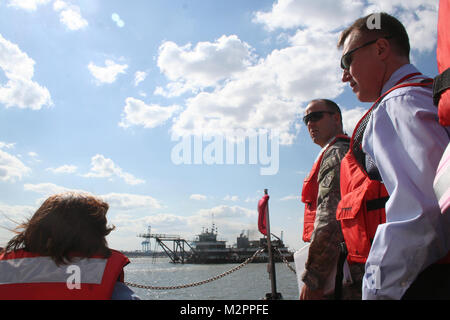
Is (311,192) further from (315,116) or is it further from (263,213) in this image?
(263,213)

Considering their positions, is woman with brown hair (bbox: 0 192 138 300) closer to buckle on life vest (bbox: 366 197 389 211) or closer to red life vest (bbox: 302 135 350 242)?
buckle on life vest (bbox: 366 197 389 211)

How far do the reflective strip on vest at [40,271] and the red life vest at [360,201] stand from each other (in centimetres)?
152

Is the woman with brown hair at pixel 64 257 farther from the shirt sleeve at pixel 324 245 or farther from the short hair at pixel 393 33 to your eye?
the short hair at pixel 393 33

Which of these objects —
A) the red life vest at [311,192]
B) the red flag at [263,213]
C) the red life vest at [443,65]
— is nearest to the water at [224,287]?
the red flag at [263,213]

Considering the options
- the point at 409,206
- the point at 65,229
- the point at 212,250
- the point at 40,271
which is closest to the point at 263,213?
the point at 65,229

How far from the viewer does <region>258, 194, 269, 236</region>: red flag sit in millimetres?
8180

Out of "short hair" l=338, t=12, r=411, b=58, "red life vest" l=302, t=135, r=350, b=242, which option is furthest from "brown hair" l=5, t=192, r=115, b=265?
"short hair" l=338, t=12, r=411, b=58

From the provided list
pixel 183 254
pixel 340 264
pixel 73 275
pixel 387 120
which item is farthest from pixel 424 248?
pixel 183 254

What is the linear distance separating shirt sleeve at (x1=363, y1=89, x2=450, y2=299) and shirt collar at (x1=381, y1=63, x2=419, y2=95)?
38 cm

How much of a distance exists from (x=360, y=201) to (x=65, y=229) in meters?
1.79

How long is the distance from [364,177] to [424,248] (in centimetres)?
62

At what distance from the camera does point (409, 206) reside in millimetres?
1096
